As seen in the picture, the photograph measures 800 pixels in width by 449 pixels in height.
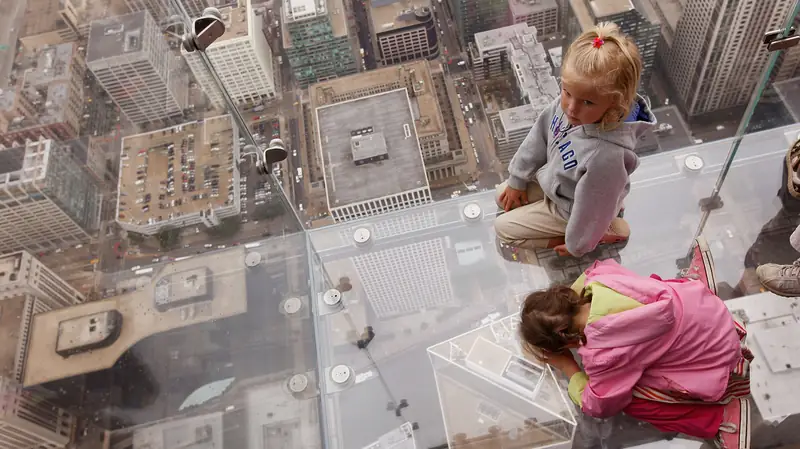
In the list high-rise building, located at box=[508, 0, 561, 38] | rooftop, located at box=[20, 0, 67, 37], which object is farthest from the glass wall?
high-rise building, located at box=[508, 0, 561, 38]

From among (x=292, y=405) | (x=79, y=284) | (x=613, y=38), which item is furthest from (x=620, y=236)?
(x=79, y=284)

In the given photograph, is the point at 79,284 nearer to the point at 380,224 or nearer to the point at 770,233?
the point at 380,224

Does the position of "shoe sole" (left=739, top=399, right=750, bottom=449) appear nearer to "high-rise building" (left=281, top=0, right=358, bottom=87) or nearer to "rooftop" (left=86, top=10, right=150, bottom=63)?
"rooftop" (left=86, top=10, right=150, bottom=63)

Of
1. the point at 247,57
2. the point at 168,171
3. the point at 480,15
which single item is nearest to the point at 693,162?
the point at 168,171

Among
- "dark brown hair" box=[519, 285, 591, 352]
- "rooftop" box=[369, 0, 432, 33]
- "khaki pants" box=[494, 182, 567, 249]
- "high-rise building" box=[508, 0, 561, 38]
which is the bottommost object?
"dark brown hair" box=[519, 285, 591, 352]

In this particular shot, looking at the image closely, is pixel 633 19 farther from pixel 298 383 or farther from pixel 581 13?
pixel 298 383
